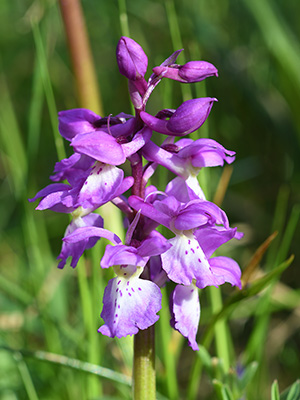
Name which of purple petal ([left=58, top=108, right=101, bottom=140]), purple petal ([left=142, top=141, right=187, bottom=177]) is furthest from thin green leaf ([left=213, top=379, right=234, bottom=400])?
purple petal ([left=58, top=108, right=101, bottom=140])

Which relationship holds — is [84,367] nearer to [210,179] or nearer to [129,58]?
[129,58]

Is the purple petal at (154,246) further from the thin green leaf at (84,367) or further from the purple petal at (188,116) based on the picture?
the thin green leaf at (84,367)

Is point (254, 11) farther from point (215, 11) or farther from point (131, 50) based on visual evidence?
point (131, 50)

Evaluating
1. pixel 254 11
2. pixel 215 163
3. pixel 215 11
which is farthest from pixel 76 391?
pixel 215 11

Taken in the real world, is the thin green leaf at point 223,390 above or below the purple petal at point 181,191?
below

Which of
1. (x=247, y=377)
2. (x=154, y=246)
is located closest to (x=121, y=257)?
(x=154, y=246)

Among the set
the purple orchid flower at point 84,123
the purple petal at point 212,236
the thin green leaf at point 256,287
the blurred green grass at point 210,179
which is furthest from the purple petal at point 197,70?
the blurred green grass at point 210,179
